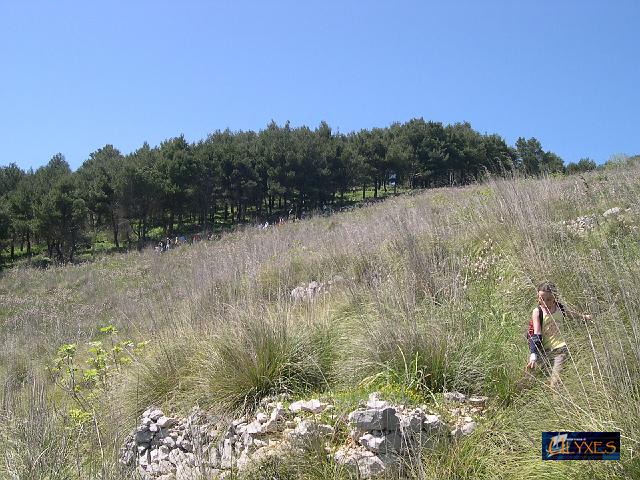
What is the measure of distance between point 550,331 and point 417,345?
1.03 metres

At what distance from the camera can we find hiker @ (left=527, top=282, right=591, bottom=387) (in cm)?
360

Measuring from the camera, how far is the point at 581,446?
2.36 m

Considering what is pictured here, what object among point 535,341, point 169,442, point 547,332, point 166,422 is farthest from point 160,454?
point 547,332

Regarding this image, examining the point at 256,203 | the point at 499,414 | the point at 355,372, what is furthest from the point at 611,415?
the point at 256,203

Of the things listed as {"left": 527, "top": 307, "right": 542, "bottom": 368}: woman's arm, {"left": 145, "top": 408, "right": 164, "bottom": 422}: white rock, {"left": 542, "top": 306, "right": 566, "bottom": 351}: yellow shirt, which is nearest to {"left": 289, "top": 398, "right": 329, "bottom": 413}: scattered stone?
{"left": 145, "top": 408, "right": 164, "bottom": 422}: white rock

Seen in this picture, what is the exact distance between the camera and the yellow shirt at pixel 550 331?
3.79 metres

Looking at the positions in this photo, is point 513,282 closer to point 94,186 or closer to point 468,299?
point 468,299

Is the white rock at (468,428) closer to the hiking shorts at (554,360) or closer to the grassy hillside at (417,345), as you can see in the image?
the grassy hillside at (417,345)

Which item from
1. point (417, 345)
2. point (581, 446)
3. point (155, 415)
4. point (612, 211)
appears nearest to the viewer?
point (581, 446)

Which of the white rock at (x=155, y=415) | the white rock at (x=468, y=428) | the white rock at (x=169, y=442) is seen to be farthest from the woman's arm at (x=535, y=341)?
the white rock at (x=155, y=415)

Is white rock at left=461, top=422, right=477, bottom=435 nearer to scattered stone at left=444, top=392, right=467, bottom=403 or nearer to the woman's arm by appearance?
scattered stone at left=444, top=392, right=467, bottom=403

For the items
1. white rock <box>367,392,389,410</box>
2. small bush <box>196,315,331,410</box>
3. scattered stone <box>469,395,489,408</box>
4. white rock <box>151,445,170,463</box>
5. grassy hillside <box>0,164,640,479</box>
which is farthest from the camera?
small bush <box>196,315,331,410</box>

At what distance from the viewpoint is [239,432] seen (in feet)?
12.3

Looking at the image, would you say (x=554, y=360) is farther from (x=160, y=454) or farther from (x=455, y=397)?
(x=160, y=454)
